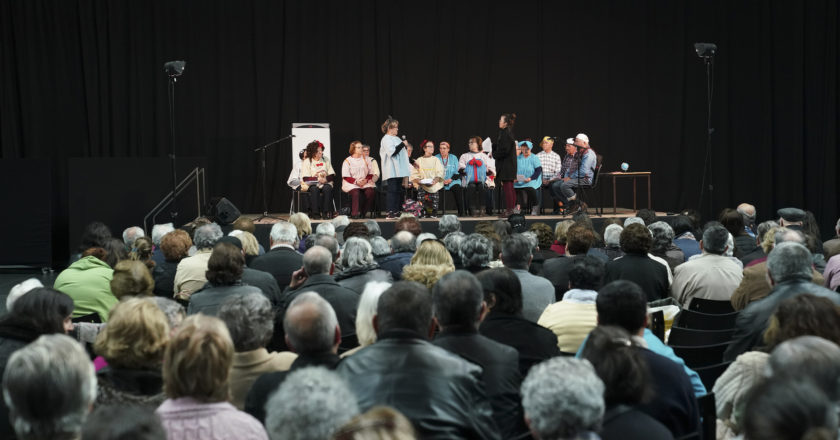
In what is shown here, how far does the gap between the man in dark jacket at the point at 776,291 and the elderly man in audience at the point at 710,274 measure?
3.99 ft

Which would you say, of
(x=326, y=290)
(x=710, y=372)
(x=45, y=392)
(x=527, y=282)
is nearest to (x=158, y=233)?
(x=326, y=290)

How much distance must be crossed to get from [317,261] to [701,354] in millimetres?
2027

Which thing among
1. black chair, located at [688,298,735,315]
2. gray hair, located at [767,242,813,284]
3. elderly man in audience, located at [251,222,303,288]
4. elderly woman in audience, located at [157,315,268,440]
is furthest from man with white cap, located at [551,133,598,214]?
elderly woman in audience, located at [157,315,268,440]

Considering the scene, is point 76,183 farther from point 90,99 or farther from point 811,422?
point 811,422

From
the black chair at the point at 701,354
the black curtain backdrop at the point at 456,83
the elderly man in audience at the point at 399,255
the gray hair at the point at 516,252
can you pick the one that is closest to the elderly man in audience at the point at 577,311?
the black chair at the point at 701,354

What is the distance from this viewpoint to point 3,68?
1286cm

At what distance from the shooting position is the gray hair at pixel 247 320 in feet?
10.0

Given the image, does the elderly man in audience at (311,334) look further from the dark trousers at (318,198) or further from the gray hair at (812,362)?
the dark trousers at (318,198)

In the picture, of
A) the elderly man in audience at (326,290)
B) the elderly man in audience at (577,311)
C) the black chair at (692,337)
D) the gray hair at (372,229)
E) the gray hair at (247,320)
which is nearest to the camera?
the gray hair at (247,320)

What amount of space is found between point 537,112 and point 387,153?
4.16 metres

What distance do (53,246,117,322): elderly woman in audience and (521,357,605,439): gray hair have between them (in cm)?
343

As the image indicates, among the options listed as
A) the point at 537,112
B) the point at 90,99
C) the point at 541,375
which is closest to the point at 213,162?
the point at 90,99

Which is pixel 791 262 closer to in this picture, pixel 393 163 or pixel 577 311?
pixel 577 311

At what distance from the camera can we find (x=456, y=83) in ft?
48.3
